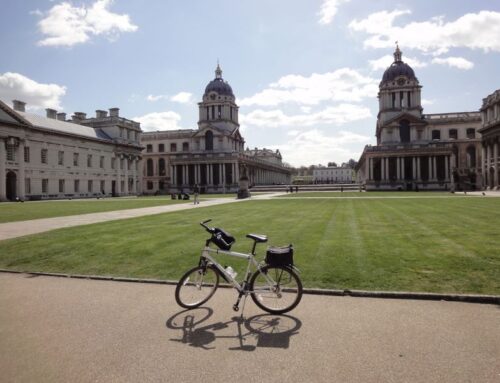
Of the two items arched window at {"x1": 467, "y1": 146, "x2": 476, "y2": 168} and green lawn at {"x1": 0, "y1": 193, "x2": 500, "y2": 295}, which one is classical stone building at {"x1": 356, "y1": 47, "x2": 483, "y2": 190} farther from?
green lawn at {"x1": 0, "y1": 193, "x2": 500, "y2": 295}

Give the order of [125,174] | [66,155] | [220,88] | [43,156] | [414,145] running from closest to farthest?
1. [43,156]
2. [66,155]
3. [125,174]
4. [414,145]
5. [220,88]

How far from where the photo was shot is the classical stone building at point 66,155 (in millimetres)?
52875

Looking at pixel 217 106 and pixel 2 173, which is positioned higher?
pixel 217 106

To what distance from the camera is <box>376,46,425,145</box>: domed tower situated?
278ft

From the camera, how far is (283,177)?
151 meters

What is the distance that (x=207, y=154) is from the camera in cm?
9200

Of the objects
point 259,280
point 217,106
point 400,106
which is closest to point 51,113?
point 217,106

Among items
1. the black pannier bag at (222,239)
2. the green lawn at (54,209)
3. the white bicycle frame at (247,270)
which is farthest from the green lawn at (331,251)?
the green lawn at (54,209)

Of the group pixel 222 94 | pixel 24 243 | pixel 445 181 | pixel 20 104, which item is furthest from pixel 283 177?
pixel 24 243

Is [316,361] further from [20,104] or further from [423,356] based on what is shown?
[20,104]

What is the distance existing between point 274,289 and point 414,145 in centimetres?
8205

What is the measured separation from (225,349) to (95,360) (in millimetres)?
1669

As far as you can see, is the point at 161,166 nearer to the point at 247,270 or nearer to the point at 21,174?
the point at 21,174

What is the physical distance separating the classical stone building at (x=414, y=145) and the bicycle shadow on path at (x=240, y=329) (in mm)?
72789
